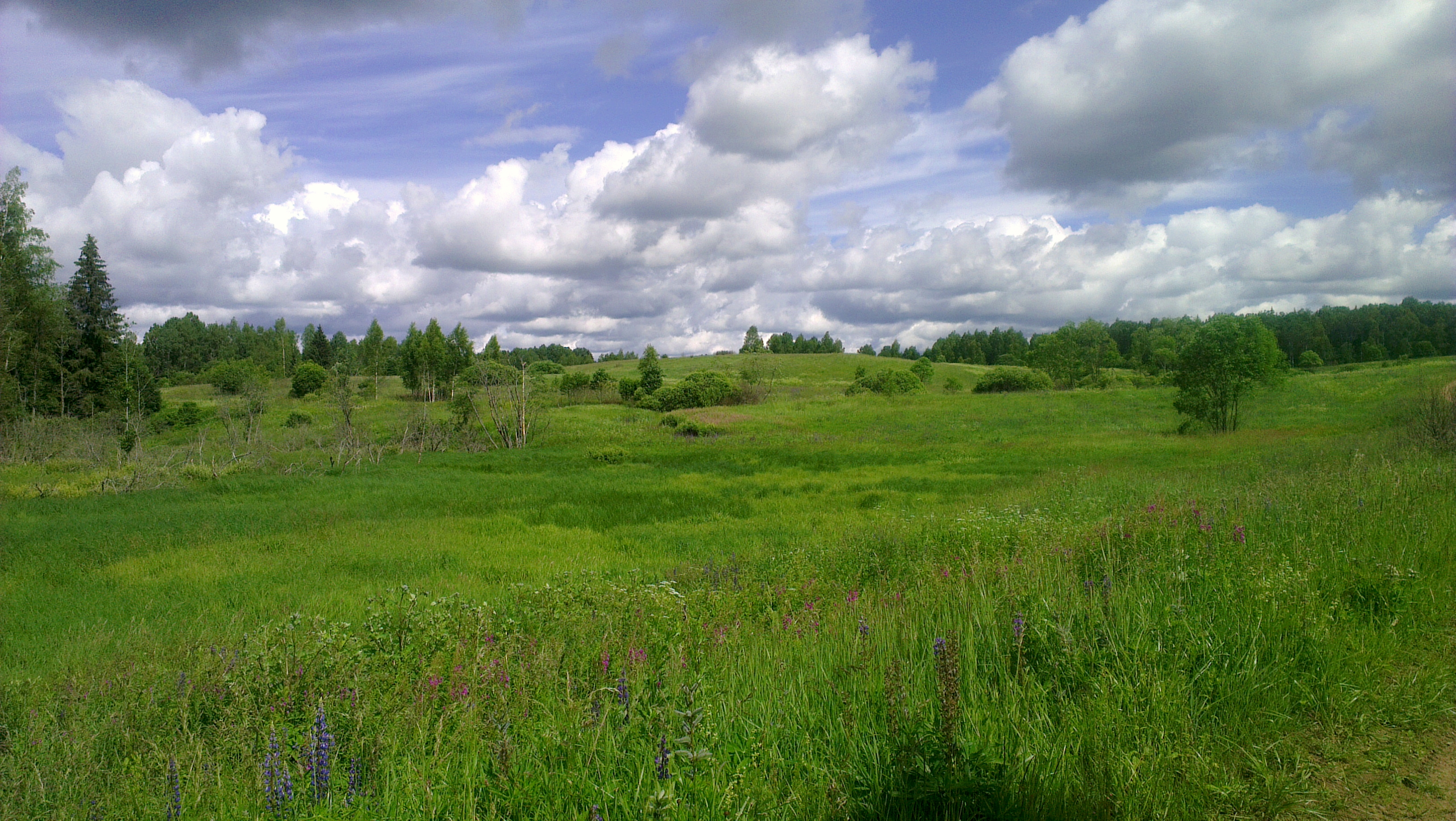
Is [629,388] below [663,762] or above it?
above

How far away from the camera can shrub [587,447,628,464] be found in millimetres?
34875

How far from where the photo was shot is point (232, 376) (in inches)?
2672

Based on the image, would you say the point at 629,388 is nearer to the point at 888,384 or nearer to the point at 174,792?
the point at 888,384

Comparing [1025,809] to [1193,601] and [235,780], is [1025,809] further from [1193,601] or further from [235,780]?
[235,780]

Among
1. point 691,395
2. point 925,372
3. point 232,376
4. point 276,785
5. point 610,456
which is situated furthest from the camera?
point 925,372

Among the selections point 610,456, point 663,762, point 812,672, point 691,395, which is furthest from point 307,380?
point 663,762

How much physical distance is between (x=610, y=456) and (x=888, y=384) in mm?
49314

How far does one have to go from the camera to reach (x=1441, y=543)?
5.52m

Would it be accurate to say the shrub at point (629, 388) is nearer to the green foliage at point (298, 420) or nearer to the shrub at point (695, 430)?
the shrub at point (695, 430)

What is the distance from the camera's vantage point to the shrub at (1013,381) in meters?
80.6

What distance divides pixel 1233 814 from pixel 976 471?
25793 millimetres

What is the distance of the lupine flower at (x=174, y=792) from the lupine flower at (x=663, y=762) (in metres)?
2.24

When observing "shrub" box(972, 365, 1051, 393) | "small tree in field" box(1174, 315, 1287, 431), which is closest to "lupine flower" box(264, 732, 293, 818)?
"small tree in field" box(1174, 315, 1287, 431)

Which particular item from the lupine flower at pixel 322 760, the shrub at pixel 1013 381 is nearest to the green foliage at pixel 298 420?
the lupine flower at pixel 322 760
